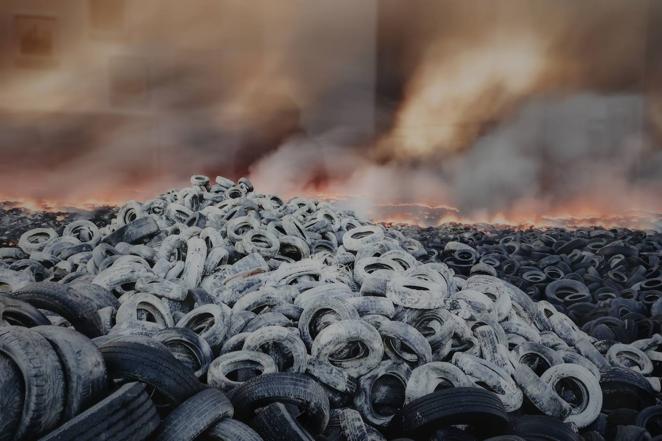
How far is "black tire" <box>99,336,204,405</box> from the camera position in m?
2.33

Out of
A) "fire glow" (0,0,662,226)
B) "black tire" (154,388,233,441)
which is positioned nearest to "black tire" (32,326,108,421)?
"black tire" (154,388,233,441)

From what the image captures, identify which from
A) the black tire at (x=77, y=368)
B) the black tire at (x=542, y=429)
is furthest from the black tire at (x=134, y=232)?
the black tire at (x=542, y=429)

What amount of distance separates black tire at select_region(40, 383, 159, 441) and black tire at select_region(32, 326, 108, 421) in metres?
0.10

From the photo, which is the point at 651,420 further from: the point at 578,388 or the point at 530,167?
the point at 530,167

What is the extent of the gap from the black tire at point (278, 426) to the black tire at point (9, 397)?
3.13ft

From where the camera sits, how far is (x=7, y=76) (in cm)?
345

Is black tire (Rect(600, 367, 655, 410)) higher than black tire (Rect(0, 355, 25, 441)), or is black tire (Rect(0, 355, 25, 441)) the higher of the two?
black tire (Rect(0, 355, 25, 441))

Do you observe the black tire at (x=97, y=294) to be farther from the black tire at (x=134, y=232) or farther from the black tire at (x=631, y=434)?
the black tire at (x=631, y=434)

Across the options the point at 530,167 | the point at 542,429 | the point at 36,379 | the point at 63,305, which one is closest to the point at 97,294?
the point at 63,305

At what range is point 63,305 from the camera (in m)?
3.06

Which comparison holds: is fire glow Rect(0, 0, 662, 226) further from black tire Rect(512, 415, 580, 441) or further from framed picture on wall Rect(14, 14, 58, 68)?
black tire Rect(512, 415, 580, 441)

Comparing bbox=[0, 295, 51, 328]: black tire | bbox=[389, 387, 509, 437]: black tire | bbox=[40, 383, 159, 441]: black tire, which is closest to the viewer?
bbox=[40, 383, 159, 441]: black tire

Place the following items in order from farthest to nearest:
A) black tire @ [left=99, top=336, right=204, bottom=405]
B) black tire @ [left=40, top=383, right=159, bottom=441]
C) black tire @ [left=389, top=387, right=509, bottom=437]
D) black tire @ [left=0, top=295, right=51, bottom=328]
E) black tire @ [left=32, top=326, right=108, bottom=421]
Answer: black tire @ [left=0, top=295, right=51, bottom=328] → black tire @ [left=389, top=387, right=509, bottom=437] → black tire @ [left=99, top=336, right=204, bottom=405] → black tire @ [left=32, top=326, right=108, bottom=421] → black tire @ [left=40, top=383, right=159, bottom=441]

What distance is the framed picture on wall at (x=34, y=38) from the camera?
3.40 metres
